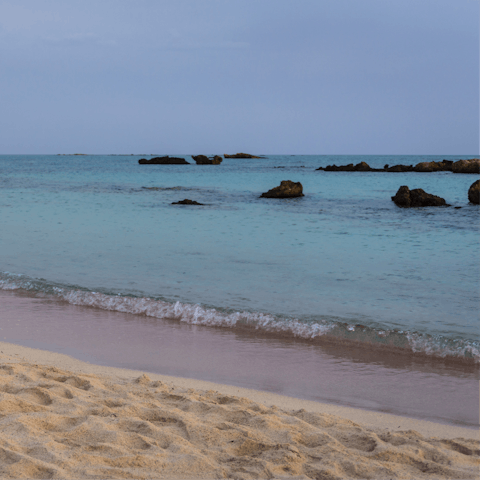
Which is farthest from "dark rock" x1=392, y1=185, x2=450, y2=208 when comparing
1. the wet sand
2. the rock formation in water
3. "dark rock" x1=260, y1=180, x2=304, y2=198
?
the rock formation in water

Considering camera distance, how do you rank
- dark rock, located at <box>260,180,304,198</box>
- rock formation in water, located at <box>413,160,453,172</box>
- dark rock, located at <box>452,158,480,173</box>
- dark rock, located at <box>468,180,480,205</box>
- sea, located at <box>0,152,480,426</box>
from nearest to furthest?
sea, located at <box>0,152,480,426</box>, dark rock, located at <box>468,180,480,205</box>, dark rock, located at <box>260,180,304,198</box>, dark rock, located at <box>452,158,480,173</box>, rock formation in water, located at <box>413,160,453,172</box>

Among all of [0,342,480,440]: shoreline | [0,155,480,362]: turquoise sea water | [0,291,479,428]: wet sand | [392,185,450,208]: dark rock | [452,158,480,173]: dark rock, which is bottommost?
[0,291,479,428]: wet sand

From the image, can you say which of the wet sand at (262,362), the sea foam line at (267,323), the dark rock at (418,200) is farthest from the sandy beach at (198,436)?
the dark rock at (418,200)

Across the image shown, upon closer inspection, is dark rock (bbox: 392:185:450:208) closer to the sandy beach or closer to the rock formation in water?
the sandy beach

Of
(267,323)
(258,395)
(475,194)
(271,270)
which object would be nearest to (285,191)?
(475,194)

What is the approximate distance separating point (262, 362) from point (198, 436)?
7.15ft

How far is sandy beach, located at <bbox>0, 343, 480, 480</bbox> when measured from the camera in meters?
2.96

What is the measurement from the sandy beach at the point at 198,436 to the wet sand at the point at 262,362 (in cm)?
32

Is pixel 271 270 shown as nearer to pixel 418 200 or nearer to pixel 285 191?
pixel 418 200

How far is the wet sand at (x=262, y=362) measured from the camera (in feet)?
15.0

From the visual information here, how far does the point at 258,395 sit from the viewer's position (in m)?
4.56

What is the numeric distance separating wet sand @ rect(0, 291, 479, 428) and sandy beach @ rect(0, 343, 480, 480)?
32 centimetres

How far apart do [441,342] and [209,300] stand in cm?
354

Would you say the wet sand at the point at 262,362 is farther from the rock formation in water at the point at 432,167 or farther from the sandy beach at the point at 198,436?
the rock formation in water at the point at 432,167
